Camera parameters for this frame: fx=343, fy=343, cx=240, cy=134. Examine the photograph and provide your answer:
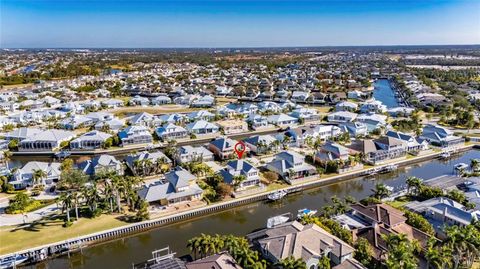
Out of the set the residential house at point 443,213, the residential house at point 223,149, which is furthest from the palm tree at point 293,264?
the residential house at point 223,149

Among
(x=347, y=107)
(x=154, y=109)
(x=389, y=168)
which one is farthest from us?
(x=154, y=109)

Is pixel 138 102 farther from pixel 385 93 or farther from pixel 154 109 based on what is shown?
pixel 385 93

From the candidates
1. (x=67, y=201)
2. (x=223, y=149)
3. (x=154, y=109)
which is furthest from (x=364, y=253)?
(x=154, y=109)

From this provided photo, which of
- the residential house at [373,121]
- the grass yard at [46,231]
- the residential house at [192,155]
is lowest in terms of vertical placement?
the grass yard at [46,231]

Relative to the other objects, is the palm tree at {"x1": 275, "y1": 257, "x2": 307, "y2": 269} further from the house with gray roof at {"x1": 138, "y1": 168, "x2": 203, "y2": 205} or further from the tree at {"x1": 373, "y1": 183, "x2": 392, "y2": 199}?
the tree at {"x1": 373, "y1": 183, "x2": 392, "y2": 199}

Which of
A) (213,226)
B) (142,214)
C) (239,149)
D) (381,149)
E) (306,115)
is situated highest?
(306,115)

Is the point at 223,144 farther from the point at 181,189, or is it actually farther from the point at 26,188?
the point at 26,188

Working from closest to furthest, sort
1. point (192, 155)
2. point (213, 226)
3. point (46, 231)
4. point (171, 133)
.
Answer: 1. point (46, 231)
2. point (213, 226)
3. point (192, 155)
4. point (171, 133)

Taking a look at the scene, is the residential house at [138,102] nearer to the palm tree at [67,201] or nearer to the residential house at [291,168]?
the residential house at [291,168]
